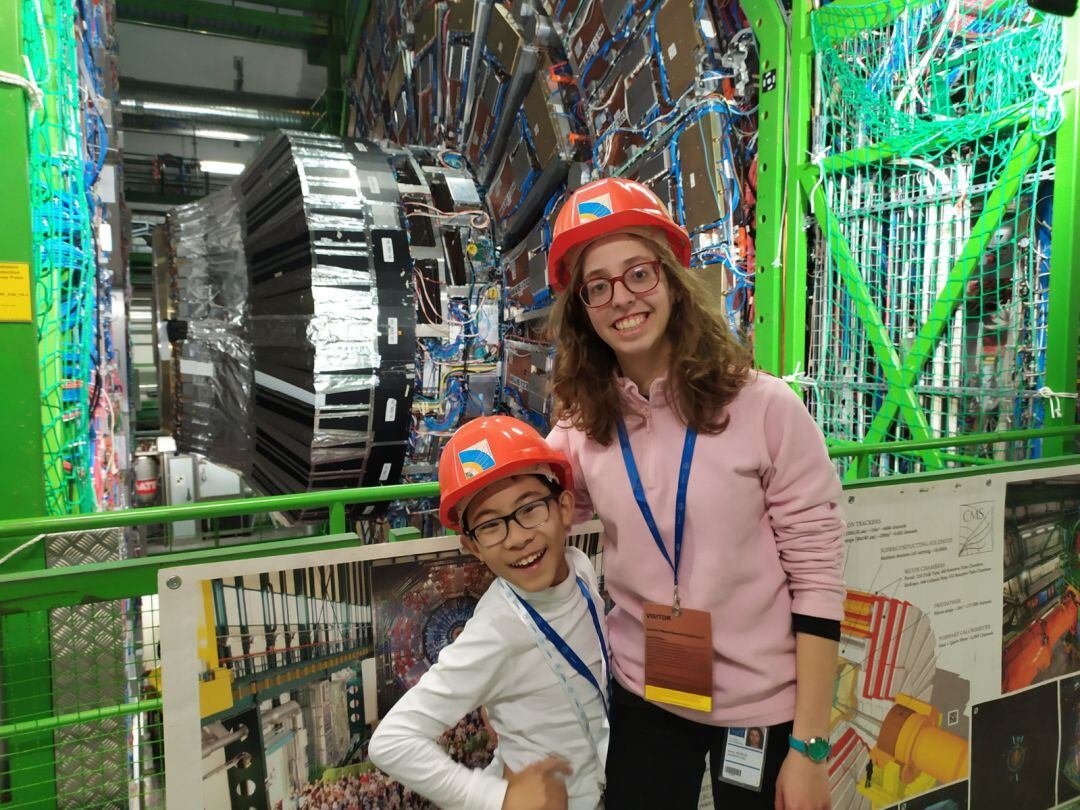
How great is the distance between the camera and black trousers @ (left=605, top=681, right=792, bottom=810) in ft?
3.93

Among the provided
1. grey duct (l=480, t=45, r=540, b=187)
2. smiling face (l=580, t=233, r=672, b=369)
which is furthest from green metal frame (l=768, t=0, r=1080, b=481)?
grey duct (l=480, t=45, r=540, b=187)

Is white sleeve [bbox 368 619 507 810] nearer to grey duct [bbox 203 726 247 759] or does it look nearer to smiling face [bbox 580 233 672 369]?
grey duct [bbox 203 726 247 759]

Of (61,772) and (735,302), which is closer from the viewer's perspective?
(61,772)

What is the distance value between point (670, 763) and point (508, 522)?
550 millimetres

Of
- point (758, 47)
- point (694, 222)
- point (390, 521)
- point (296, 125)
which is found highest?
point (296, 125)

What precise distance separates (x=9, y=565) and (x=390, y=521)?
227 centimetres

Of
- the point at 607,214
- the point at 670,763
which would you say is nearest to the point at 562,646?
the point at 670,763

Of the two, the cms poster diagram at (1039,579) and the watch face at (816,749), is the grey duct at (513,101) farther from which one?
the watch face at (816,749)

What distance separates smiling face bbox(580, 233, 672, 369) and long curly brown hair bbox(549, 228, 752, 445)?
3 cm

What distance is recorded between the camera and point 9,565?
5.28ft

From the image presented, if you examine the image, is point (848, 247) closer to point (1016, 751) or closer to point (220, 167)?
point (1016, 751)

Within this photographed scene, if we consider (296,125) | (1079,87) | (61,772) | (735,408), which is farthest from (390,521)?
(296,125)

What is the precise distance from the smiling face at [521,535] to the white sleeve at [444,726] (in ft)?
0.36

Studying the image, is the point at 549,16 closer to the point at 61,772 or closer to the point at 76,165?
the point at 76,165
